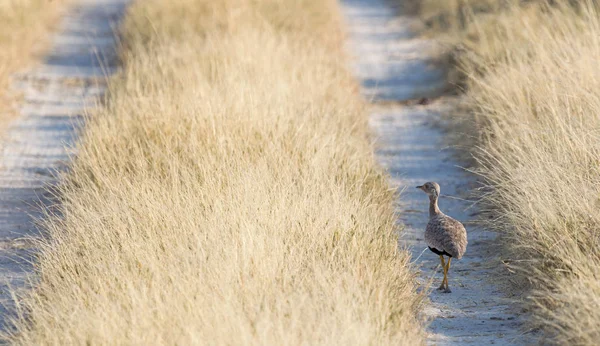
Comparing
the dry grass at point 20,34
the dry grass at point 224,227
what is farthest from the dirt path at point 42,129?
the dry grass at point 224,227

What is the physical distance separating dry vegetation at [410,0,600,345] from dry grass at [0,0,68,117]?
528cm

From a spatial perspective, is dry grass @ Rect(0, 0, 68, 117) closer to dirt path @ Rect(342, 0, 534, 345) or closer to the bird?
dirt path @ Rect(342, 0, 534, 345)

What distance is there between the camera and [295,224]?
565 centimetres

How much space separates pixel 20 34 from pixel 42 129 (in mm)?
4529

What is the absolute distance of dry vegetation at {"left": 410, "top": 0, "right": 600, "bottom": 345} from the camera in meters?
5.13

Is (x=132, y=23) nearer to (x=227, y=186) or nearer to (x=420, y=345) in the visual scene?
(x=227, y=186)

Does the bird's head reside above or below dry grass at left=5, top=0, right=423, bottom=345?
below

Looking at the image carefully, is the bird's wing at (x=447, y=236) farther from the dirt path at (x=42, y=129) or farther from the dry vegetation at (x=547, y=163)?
the dirt path at (x=42, y=129)

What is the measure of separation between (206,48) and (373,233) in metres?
5.41

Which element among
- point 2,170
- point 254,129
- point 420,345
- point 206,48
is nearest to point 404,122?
point 206,48

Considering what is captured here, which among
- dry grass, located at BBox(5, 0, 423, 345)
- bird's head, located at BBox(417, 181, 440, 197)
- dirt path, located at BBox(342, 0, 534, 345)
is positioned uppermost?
dry grass, located at BBox(5, 0, 423, 345)

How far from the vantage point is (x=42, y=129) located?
33.4ft

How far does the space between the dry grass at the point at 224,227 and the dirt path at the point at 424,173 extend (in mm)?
333

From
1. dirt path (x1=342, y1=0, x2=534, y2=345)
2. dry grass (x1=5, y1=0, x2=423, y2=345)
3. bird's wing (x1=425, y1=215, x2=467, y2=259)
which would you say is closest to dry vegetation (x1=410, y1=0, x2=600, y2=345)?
dirt path (x1=342, y1=0, x2=534, y2=345)
